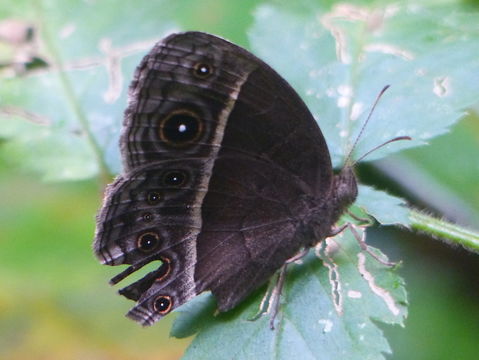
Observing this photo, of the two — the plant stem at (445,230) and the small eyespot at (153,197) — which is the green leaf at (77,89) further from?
the plant stem at (445,230)

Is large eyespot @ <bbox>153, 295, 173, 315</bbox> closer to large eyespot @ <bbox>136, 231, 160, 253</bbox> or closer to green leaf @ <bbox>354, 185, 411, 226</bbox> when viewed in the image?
large eyespot @ <bbox>136, 231, 160, 253</bbox>

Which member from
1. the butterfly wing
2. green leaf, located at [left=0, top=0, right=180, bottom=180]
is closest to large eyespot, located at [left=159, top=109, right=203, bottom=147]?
the butterfly wing

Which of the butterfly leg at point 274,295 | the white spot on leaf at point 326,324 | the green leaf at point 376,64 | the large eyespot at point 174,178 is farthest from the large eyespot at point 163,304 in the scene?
the green leaf at point 376,64

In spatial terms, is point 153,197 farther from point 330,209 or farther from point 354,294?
point 354,294

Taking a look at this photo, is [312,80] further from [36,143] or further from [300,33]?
[36,143]

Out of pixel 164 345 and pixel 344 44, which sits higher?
pixel 344 44

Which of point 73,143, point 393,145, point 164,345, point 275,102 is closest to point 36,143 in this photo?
point 73,143

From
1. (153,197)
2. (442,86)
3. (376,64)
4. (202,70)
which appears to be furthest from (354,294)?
(376,64)
